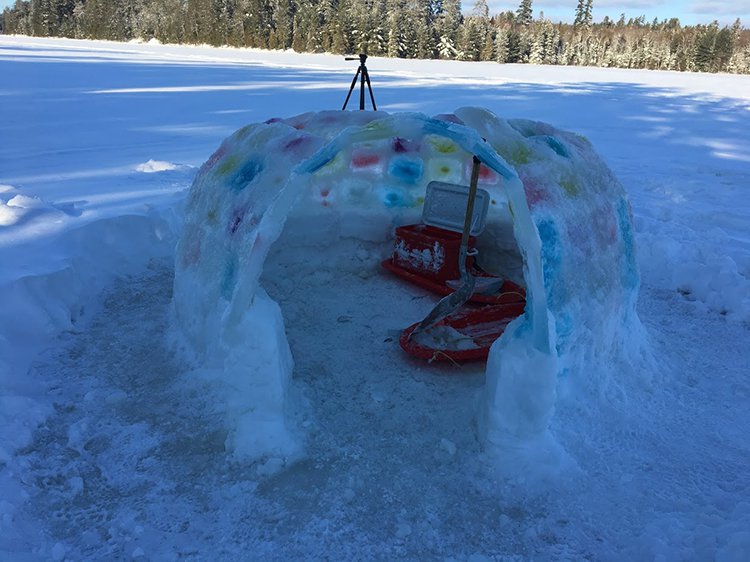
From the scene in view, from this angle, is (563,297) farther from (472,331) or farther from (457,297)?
(472,331)

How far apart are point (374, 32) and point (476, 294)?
40.9 meters

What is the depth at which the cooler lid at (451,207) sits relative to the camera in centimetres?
435

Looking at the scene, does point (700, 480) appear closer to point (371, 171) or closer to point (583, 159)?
point (583, 159)

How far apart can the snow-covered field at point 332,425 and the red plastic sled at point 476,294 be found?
11cm

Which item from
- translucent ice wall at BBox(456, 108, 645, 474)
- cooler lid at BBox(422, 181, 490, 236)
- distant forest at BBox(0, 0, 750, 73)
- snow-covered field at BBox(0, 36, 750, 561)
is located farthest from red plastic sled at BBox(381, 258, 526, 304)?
distant forest at BBox(0, 0, 750, 73)

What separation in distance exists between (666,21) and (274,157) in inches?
4181

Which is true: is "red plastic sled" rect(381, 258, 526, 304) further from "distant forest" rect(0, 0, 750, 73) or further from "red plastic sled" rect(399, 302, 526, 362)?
"distant forest" rect(0, 0, 750, 73)

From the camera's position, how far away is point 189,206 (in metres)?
3.87

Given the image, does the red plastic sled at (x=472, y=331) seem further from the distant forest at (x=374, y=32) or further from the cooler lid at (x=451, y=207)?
the distant forest at (x=374, y=32)

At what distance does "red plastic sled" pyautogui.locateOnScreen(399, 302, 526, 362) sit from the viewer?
3.60m

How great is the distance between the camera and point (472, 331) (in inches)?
156

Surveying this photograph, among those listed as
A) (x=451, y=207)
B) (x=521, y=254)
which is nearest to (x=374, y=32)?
(x=451, y=207)

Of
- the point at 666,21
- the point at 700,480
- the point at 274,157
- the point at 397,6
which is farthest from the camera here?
the point at 666,21

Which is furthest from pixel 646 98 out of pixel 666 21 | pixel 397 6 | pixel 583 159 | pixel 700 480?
pixel 666 21
